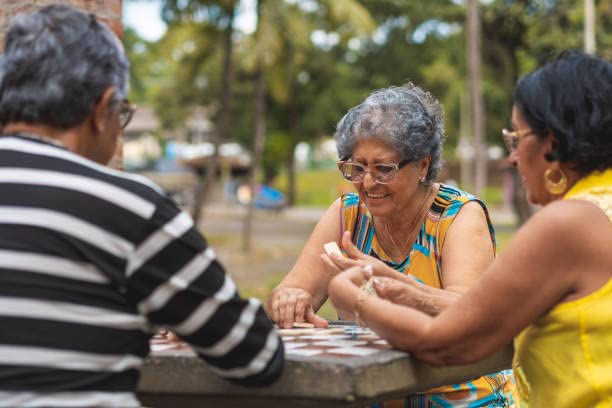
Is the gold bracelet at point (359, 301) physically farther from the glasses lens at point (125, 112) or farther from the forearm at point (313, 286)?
the forearm at point (313, 286)

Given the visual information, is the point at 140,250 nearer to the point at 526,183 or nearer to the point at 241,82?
the point at 526,183

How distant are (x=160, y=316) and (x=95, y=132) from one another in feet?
1.43

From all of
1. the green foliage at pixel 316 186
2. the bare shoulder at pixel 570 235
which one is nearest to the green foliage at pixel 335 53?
the green foliage at pixel 316 186

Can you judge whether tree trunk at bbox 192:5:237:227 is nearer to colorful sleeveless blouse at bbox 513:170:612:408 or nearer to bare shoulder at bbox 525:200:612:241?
colorful sleeveless blouse at bbox 513:170:612:408

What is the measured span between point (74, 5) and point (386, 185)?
1971 millimetres

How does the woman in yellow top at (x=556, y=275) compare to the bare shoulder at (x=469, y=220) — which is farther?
the bare shoulder at (x=469, y=220)

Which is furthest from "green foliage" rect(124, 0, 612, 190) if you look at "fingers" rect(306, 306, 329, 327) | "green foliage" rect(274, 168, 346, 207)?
"fingers" rect(306, 306, 329, 327)

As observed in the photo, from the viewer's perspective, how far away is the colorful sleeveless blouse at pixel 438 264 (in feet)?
9.77

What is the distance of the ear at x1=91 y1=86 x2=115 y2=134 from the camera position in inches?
76.0

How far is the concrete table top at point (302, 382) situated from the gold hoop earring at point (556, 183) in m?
0.55

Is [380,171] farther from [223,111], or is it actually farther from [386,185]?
[223,111]

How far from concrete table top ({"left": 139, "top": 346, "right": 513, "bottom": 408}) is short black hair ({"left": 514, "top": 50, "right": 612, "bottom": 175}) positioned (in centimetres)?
66

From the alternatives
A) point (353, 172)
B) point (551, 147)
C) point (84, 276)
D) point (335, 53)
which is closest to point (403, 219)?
point (353, 172)

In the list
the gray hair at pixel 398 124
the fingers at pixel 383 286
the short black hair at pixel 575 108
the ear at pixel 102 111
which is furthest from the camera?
the gray hair at pixel 398 124
